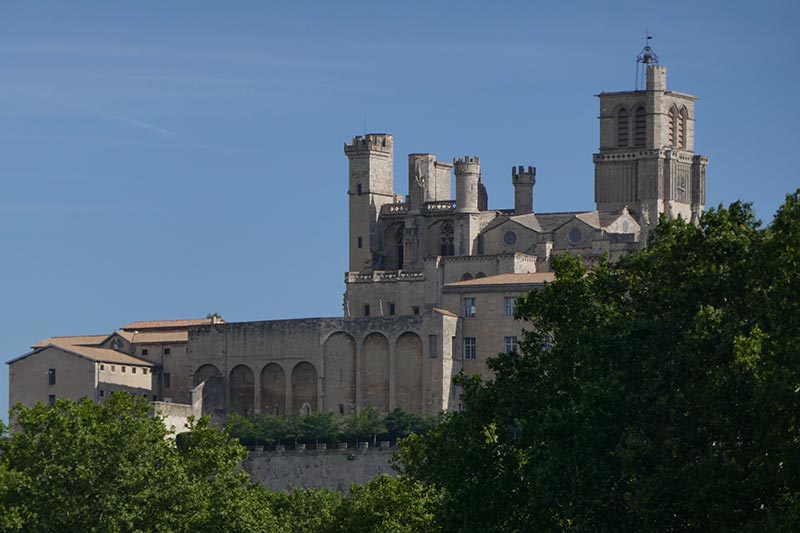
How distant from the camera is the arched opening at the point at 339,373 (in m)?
117

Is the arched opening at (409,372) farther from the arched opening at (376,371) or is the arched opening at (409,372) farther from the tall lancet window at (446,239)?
the tall lancet window at (446,239)

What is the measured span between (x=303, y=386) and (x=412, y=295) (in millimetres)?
7207

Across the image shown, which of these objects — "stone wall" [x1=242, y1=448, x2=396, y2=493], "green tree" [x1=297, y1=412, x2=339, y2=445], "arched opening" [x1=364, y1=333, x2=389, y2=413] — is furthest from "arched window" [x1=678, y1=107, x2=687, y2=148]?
"stone wall" [x1=242, y1=448, x2=396, y2=493]

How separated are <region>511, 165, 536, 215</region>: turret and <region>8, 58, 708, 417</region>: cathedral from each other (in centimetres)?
7

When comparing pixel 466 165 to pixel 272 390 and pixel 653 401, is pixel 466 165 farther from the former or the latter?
pixel 653 401

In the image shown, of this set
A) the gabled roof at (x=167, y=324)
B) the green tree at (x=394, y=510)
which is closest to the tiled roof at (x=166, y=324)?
the gabled roof at (x=167, y=324)

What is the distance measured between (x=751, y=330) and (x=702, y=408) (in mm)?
1840

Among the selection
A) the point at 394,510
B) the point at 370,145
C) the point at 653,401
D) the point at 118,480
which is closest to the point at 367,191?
the point at 370,145

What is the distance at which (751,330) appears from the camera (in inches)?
1845

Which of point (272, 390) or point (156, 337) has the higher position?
point (156, 337)

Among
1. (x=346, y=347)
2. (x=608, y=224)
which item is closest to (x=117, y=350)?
(x=346, y=347)

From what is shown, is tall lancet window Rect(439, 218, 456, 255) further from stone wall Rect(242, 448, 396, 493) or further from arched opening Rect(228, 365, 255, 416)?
stone wall Rect(242, 448, 396, 493)

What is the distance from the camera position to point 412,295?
397 feet

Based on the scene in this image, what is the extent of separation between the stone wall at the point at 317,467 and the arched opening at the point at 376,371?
610 cm
